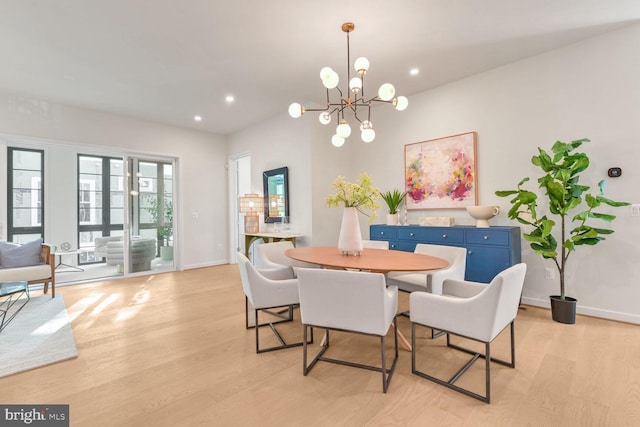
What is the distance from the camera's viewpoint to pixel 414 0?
243 cm

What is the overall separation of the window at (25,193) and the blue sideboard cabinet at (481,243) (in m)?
7.35

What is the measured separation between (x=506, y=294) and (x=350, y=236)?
1.22 metres

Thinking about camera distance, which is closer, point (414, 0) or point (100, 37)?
point (414, 0)

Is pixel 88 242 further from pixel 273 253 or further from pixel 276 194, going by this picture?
pixel 273 253

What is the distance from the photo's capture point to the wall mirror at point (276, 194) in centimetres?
516

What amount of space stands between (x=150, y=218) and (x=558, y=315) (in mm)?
6426

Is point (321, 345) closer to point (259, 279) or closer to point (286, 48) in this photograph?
point (259, 279)

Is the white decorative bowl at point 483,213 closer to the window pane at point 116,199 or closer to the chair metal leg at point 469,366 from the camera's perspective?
the chair metal leg at point 469,366

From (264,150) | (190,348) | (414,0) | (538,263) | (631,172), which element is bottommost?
(190,348)

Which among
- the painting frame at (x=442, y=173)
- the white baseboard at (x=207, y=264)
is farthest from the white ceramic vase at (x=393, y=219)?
the white baseboard at (x=207, y=264)

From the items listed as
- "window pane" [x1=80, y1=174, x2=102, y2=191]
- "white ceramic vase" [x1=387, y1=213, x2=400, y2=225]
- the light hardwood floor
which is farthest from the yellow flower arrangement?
"window pane" [x1=80, y1=174, x2=102, y2=191]

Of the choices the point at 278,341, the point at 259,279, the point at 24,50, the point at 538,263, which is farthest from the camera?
the point at 538,263

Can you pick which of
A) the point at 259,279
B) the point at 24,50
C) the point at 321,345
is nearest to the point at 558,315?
the point at 321,345

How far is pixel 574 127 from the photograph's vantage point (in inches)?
125
